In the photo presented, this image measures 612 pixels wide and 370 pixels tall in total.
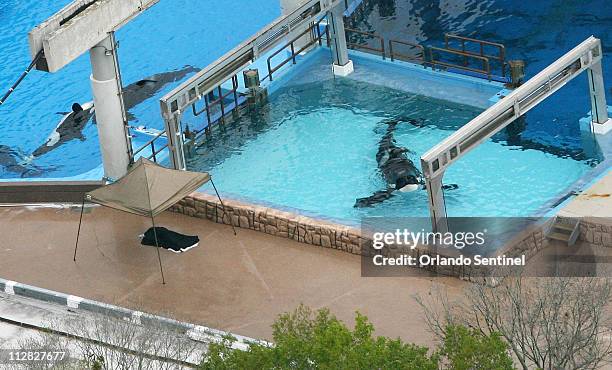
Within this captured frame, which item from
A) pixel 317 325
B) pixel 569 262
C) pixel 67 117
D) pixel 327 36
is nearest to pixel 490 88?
pixel 327 36

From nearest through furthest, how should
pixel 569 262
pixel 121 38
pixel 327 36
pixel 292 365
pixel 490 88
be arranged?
pixel 292 365, pixel 569 262, pixel 490 88, pixel 327 36, pixel 121 38

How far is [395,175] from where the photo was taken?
3572 cm

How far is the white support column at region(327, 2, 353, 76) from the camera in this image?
40562mm

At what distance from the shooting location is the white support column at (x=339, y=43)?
133 feet

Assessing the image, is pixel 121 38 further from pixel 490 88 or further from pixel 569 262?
pixel 569 262

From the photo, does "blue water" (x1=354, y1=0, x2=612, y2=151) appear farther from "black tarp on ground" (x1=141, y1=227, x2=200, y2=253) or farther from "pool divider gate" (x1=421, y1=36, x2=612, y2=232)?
"black tarp on ground" (x1=141, y1=227, x2=200, y2=253)

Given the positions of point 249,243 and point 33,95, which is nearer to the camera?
point 249,243

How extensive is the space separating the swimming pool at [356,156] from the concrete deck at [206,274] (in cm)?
189

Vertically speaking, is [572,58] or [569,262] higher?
[572,58]

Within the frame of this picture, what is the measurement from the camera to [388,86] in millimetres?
40875

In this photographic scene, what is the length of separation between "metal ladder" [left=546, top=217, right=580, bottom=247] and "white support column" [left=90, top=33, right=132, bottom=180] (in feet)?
34.3

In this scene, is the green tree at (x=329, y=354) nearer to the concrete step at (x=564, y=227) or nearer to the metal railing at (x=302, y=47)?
the concrete step at (x=564, y=227)

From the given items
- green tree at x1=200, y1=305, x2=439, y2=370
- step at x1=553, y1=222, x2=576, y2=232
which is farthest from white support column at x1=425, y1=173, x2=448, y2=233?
green tree at x1=200, y1=305, x2=439, y2=370

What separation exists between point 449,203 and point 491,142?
10.9ft
